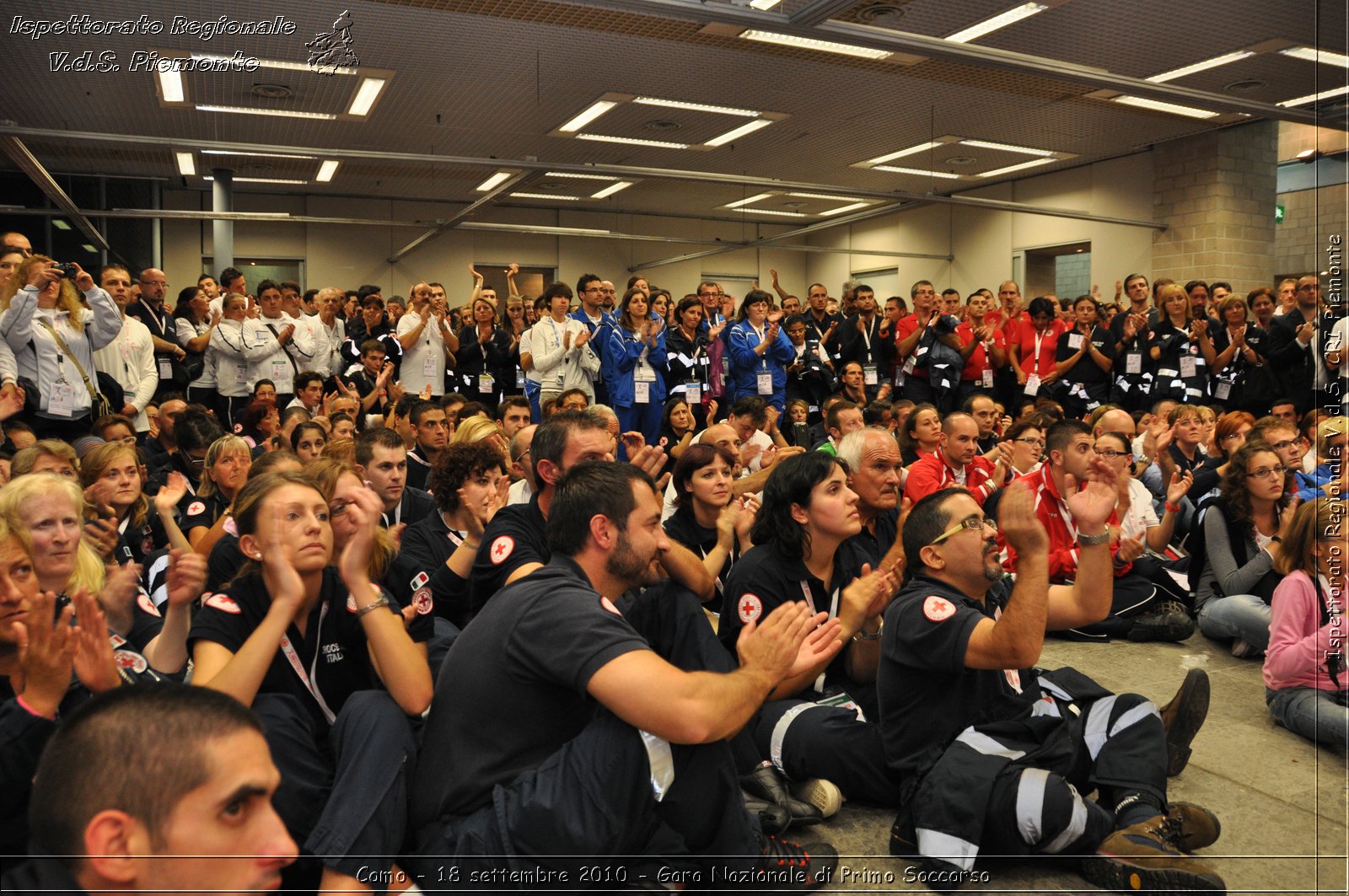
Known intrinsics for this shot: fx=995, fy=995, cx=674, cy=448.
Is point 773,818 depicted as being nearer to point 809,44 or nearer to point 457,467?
point 457,467

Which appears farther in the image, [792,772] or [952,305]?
[952,305]

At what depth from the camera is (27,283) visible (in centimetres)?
505

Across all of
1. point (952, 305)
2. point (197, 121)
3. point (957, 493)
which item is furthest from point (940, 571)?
point (197, 121)

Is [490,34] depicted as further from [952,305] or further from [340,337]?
[952,305]

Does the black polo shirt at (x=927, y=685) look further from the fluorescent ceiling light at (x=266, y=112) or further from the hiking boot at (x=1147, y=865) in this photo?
the fluorescent ceiling light at (x=266, y=112)

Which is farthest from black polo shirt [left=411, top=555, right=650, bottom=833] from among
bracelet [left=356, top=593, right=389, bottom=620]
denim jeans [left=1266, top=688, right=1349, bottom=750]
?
denim jeans [left=1266, top=688, right=1349, bottom=750]

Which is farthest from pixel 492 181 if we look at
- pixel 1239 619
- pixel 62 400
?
pixel 1239 619

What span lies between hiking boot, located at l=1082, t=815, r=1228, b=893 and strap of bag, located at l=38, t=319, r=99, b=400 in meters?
5.24

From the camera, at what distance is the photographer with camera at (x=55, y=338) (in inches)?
197

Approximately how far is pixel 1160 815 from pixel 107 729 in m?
2.31

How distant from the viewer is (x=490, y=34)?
7672 mm

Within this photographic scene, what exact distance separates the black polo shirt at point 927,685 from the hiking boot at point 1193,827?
44cm

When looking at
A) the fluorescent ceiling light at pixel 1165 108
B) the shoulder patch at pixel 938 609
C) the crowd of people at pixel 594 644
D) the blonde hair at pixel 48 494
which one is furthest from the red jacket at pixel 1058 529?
the fluorescent ceiling light at pixel 1165 108

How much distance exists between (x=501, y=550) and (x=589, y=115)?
323 inches
